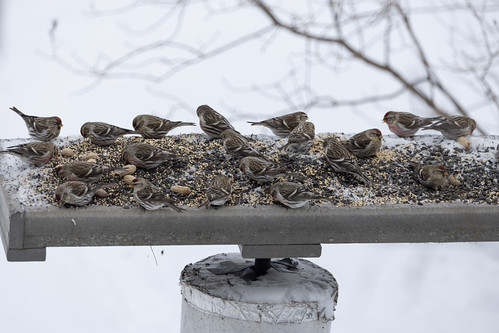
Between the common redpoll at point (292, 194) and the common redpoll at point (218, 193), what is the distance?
24 centimetres

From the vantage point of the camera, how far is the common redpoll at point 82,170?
3.86 m

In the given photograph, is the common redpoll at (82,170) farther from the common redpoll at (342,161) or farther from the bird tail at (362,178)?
the bird tail at (362,178)

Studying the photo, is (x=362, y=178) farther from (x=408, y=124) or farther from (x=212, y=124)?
(x=212, y=124)

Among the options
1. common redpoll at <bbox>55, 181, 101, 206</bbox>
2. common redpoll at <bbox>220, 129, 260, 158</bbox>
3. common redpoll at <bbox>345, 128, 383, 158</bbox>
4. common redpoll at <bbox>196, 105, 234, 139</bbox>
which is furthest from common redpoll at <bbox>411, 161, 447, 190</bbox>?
common redpoll at <bbox>55, 181, 101, 206</bbox>

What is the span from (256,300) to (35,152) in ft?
4.68

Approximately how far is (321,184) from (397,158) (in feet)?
2.12

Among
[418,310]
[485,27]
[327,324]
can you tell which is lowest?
[418,310]

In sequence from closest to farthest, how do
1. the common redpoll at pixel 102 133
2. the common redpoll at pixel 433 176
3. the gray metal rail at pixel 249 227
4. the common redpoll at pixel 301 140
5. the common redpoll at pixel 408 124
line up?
the gray metal rail at pixel 249 227 < the common redpoll at pixel 433 176 < the common redpoll at pixel 301 140 < the common redpoll at pixel 102 133 < the common redpoll at pixel 408 124

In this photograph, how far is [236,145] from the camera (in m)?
4.22

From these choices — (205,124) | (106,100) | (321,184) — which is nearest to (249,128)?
(106,100)

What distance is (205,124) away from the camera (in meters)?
4.63

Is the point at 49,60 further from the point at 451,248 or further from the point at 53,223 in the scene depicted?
the point at 53,223

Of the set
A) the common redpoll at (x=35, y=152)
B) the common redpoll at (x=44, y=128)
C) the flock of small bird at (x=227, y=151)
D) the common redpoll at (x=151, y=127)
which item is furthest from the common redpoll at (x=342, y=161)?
the common redpoll at (x=44, y=128)

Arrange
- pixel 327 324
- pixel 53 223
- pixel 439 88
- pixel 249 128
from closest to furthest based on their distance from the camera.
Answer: pixel 53 223 < pixel 327 324 < pixel 439 88 < pixel 249 128
